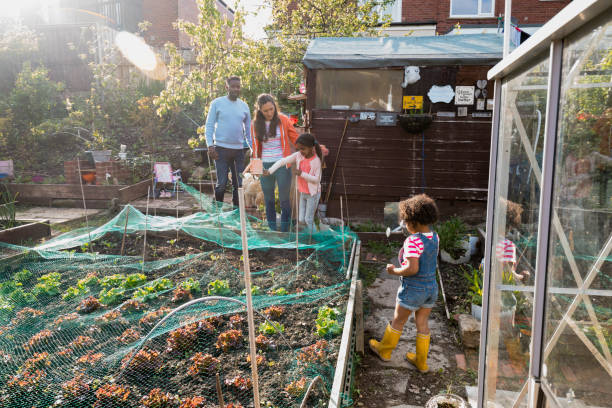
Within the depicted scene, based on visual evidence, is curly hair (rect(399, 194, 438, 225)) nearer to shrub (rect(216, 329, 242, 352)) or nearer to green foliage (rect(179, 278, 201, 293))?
shrub (rect(216, 329, 242, 352))

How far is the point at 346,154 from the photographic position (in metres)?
6.64

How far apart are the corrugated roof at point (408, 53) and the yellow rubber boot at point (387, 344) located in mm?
4236

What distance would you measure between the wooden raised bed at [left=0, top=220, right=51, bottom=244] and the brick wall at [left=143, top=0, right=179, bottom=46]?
1178cm

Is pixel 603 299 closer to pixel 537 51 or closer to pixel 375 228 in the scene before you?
pixel 537 51

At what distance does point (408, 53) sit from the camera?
6.23 meters

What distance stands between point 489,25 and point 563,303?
12825 mm

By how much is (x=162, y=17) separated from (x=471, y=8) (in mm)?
10693

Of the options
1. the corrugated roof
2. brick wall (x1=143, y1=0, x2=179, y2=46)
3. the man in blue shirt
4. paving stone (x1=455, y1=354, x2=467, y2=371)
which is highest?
brick wall (x1=143, y1=0, x2=179, y2=46)

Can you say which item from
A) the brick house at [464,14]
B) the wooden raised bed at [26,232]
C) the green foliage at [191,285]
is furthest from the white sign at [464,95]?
the brick house at [464,14]

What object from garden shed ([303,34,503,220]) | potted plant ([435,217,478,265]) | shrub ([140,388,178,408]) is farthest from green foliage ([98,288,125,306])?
garden shed ([303,34,503,220])

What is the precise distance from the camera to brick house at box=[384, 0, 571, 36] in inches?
481

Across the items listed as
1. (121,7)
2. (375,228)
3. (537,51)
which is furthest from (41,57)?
(537,51)

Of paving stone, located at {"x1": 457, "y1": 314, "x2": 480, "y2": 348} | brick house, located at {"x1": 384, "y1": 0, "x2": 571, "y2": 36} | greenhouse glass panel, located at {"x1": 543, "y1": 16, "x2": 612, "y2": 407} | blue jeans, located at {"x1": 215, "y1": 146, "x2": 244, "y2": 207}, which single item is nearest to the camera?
greenhouse glass panel, located at {"x1": 543, "y1": 16, "x2": 612, "y2": 407}

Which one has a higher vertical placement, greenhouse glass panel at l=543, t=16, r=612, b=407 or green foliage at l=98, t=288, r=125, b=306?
greenhouse glass panel at l=543, t=16, r=612, b=407
